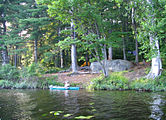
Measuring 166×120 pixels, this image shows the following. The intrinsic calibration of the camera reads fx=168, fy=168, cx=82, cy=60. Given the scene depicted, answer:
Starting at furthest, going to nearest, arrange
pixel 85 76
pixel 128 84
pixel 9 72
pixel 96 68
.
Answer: pixel 96 68 → pixel 9 72 → pixel 85 76 → pixel 128 84

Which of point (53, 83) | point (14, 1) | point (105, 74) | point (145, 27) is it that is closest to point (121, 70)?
point (105, 74)

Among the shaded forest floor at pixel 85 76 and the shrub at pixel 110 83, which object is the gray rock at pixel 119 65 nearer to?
the shaded forest floor at pixel 85 76

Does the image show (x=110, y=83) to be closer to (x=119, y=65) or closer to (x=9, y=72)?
(x=119, y=65)

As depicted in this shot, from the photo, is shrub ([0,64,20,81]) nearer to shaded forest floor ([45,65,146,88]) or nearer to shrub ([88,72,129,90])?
shaded forest floor ([45,65,146,88])

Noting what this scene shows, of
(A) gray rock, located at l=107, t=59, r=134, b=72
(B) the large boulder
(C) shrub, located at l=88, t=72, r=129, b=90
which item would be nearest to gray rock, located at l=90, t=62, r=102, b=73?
(B) the large boulder

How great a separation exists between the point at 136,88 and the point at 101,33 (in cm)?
532

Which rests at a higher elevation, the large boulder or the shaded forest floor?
the large boulder

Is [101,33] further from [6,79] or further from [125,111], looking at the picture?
[6,79]

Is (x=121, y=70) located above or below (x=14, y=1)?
below

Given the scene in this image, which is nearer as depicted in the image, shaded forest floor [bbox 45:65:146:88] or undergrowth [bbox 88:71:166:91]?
undergrowth [bbox 88:71:166:91]

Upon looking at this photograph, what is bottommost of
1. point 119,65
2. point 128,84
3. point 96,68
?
point 128,84

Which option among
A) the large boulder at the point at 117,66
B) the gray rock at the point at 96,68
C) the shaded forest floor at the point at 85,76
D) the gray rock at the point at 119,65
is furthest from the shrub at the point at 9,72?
the gray rock at the point at 119,65

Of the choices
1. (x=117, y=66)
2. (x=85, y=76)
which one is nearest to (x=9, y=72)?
(x=85, y=76)

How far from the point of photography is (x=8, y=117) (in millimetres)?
5703
